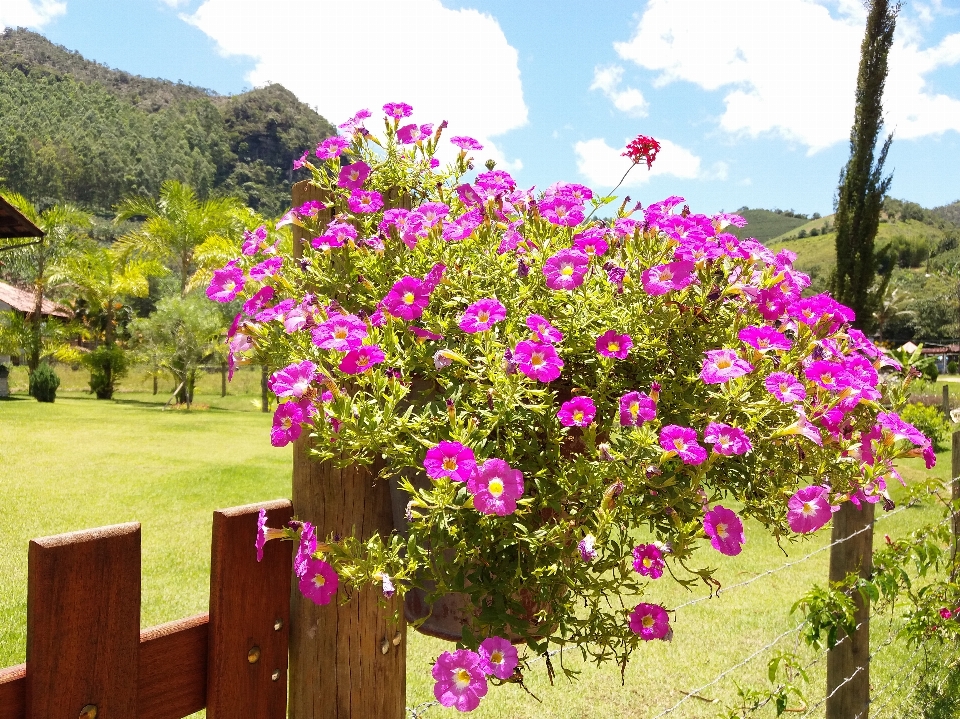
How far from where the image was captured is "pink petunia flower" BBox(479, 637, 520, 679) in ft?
3.05

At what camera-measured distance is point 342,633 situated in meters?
1.18

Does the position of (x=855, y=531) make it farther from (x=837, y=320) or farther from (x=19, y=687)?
(x=19, y=687)

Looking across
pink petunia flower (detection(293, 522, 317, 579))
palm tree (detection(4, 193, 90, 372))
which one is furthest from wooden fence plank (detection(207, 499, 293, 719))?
palm tree (detection(4, 193, 90, 372))

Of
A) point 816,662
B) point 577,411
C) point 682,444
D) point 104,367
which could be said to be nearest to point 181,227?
point 104,367

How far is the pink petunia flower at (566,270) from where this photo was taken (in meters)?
1.08

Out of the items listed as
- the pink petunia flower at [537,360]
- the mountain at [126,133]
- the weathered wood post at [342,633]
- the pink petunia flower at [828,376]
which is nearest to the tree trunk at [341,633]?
the weathered wood post at [342,633]

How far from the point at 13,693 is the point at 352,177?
987mm

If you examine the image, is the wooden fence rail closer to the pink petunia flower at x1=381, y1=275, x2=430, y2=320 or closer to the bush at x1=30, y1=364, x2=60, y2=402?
the pink petunia flower at x1=381, y1=275, x2=430, y2=320

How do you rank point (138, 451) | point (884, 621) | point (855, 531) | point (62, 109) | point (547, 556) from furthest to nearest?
point (62, 109), point (138, 451), point (884, 621), point (855, 531), point (547, 556)

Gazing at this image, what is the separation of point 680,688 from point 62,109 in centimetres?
11759

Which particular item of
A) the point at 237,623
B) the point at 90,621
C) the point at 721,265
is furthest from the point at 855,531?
the point at 90,621

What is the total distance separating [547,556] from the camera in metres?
1.03

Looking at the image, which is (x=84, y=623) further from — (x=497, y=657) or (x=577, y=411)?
(x=577, y=411)

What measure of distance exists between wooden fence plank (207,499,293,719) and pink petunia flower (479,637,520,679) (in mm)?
382
